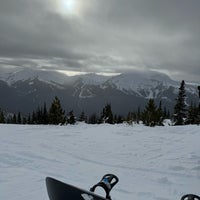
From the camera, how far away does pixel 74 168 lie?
11.8 metres

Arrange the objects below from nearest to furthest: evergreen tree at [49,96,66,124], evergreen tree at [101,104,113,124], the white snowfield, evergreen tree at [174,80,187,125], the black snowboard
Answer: the black snowboard → the white snowfield → evergreen tree at [49,96,66,124] → evergreen tree at [174,80,187,125] → evergreen tree at [101,104,113,124]

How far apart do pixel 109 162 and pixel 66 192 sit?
940 cm

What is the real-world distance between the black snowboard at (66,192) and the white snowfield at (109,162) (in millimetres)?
3959

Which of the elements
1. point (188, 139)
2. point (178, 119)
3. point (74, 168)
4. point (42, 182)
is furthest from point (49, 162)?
point (178, 119)

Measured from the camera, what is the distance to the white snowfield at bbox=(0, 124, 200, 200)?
8969 millimetres

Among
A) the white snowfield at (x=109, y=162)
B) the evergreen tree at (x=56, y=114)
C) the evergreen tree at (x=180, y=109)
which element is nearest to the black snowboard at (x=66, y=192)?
the white snowfield at (x=109, y=162)

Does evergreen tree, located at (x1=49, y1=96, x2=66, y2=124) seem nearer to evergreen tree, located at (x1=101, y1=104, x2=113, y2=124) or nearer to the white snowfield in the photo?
evergreen tree, located at (x1=101, y1=104, x2=113, y2=124)

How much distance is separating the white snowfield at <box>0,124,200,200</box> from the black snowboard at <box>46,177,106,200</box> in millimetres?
3959

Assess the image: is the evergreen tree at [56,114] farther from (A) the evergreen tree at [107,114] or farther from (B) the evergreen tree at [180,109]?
(B) the evergreen tree at [180,109]

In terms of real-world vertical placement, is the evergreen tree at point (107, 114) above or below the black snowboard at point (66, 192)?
above

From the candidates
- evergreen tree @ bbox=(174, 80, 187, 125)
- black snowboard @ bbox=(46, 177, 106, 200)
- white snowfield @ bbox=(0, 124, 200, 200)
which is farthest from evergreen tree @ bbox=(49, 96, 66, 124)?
black snowboard @ bbox=(46, 177, 106, 200)

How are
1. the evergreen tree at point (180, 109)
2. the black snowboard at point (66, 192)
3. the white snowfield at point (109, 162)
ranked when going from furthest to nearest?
the evergreen tree at point (180, 109)
the white snowfield at point (109, 162)
the black snowboard at point (66, 192)

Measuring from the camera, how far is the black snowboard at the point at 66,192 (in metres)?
3.68

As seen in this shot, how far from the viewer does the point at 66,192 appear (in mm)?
3811
